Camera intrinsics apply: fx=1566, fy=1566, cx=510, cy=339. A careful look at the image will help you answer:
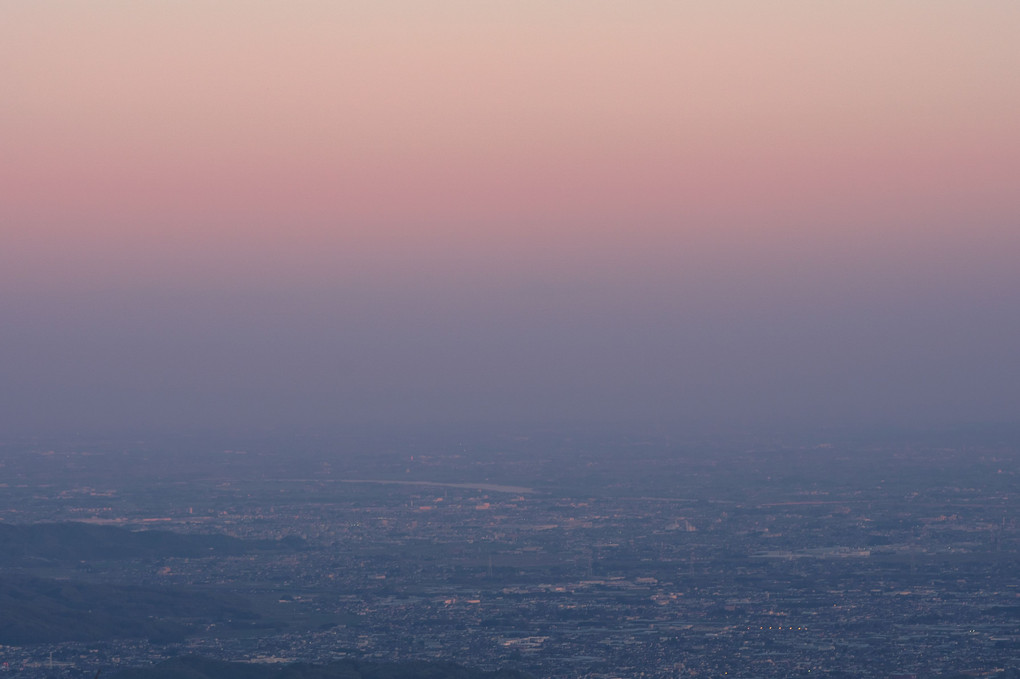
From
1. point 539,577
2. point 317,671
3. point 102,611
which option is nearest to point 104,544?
point 102,611

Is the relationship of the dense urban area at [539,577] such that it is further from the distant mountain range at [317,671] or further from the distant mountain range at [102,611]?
the distant mountain range at [317,671]

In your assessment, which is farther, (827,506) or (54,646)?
(827,506)

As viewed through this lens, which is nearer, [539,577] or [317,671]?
[317,671]

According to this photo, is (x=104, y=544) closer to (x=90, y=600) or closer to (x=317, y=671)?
(x=90, y=600)

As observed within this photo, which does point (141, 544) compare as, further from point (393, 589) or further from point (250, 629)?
point (250, 629)

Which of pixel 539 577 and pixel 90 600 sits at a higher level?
pixel 539 577

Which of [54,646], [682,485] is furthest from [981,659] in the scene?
[682,485]
